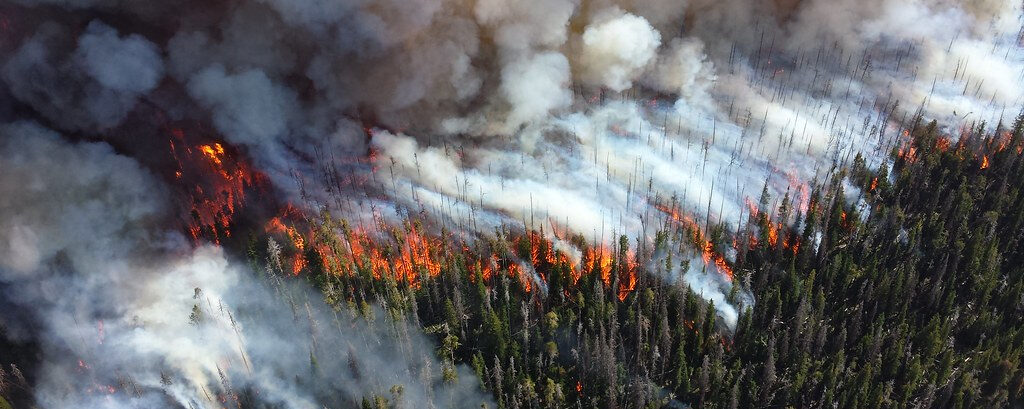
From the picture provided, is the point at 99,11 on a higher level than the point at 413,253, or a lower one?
higher

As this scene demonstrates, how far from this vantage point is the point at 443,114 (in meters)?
109

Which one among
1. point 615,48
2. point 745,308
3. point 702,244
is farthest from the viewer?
point 615,48

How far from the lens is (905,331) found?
87.7 metres

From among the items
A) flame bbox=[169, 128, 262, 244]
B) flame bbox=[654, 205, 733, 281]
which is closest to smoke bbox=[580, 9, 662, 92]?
flame bbox=[654, 205, 733, 281]

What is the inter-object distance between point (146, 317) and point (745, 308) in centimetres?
7498

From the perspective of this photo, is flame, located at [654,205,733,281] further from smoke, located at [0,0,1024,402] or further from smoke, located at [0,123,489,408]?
smoke, located at [0,123,489,408]

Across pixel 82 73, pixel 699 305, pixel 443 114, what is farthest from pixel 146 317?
pixel 699 305

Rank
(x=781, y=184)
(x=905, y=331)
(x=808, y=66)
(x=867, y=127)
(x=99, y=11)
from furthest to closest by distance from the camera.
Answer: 1. (x=808, y=66)
2. (x=867, y=127)
3. (x=781, y=184)
4. (x=99, y=11)
5. (x=905, y=331)

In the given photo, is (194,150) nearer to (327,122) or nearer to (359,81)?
(327,122)

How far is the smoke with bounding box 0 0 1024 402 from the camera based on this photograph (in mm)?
91438

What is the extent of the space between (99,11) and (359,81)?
34.2 m

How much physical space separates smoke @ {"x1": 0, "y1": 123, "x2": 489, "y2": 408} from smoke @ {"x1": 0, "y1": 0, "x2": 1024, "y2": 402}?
1.84ft

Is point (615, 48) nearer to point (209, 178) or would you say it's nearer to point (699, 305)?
point (699, 305)

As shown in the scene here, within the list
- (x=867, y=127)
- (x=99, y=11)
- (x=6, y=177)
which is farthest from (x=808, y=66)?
(x=6, y=177)
